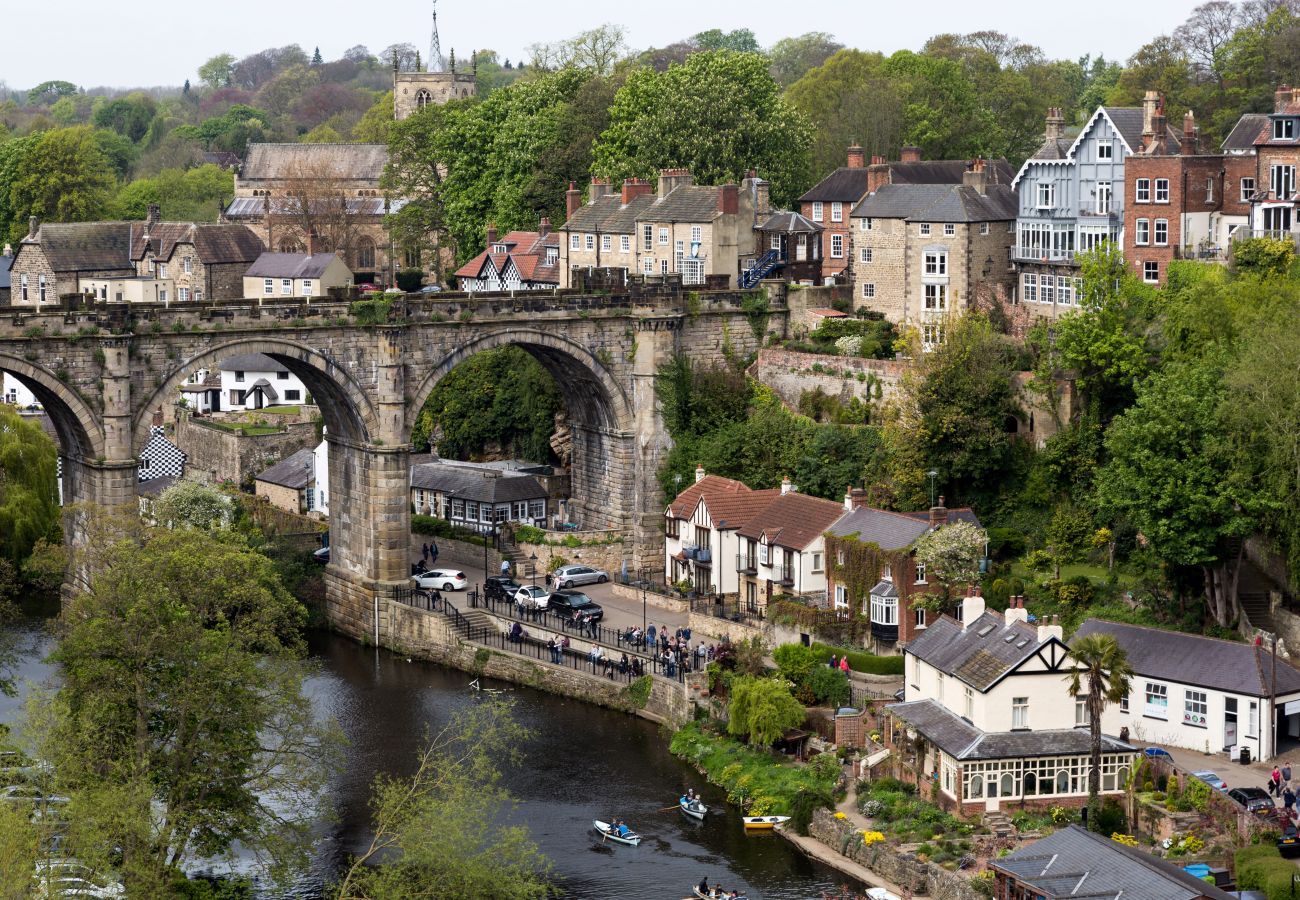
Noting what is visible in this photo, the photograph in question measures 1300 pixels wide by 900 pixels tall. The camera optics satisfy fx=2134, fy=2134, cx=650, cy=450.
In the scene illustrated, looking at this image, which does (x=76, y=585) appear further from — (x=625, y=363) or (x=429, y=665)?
(x=625, y=363)

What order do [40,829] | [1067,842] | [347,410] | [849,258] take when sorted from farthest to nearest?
[849,258] < [347,410] < [1067,842] < [40,829]

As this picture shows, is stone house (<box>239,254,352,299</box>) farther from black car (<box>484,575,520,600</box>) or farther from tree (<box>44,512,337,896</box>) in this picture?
tree (<box>44,512,337,896</box>)

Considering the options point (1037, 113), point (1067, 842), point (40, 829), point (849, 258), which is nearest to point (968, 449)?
point (849, 258)

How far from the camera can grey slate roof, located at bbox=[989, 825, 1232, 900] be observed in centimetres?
4694

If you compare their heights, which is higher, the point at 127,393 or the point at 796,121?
the point at 796,121

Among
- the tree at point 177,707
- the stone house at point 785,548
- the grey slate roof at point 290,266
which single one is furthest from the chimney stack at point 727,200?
the tree at point 177,707

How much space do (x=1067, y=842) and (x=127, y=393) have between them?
40.6 metres

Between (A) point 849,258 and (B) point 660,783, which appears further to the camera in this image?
(A) point 849,258

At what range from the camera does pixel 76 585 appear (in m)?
76.4

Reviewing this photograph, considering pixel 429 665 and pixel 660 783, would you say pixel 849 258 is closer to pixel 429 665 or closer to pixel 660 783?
pixel 429 665

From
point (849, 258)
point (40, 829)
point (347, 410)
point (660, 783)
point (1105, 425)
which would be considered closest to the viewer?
point (40, 829)

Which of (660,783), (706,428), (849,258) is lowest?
(660,783)

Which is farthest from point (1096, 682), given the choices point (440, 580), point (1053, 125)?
point (1053, 125)

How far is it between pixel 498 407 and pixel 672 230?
11381mm
